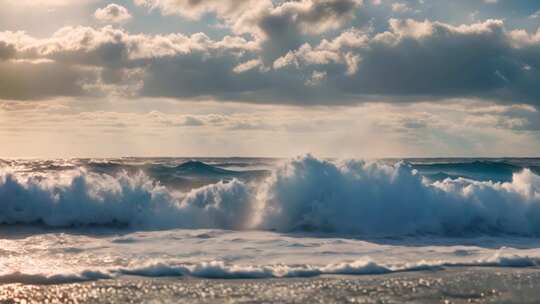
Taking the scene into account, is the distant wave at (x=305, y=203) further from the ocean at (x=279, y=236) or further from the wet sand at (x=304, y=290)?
the wet sand at (x=304, y=290)

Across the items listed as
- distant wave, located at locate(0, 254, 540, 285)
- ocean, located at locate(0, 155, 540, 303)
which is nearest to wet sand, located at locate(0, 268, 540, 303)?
ocean, located at locate(0, 155, 540, 303)

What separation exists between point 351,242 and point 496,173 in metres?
31.5

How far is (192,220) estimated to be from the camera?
2017cm

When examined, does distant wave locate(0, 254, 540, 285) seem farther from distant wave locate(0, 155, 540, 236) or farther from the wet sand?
distant wave locate(0, 155, 540, 236)

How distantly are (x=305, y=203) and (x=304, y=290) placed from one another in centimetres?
907

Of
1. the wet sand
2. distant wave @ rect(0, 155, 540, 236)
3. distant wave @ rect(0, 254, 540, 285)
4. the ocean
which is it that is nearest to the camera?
the wet sand

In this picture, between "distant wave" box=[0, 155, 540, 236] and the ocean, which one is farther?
"distant wave" box=[0, 155, 540, 236]

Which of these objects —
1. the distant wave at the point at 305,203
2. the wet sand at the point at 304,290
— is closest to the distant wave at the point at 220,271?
the wet sand at the point at 304,290

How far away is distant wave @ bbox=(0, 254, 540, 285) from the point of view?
11898mm

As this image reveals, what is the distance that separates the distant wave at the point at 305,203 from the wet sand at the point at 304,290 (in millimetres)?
6729

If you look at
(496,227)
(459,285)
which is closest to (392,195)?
(496,227)

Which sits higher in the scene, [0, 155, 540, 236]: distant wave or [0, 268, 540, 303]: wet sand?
[0, 155, 540, 236]: distant wave

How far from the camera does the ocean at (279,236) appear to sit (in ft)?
37.9

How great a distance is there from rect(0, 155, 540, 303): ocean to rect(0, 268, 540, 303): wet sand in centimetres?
4
